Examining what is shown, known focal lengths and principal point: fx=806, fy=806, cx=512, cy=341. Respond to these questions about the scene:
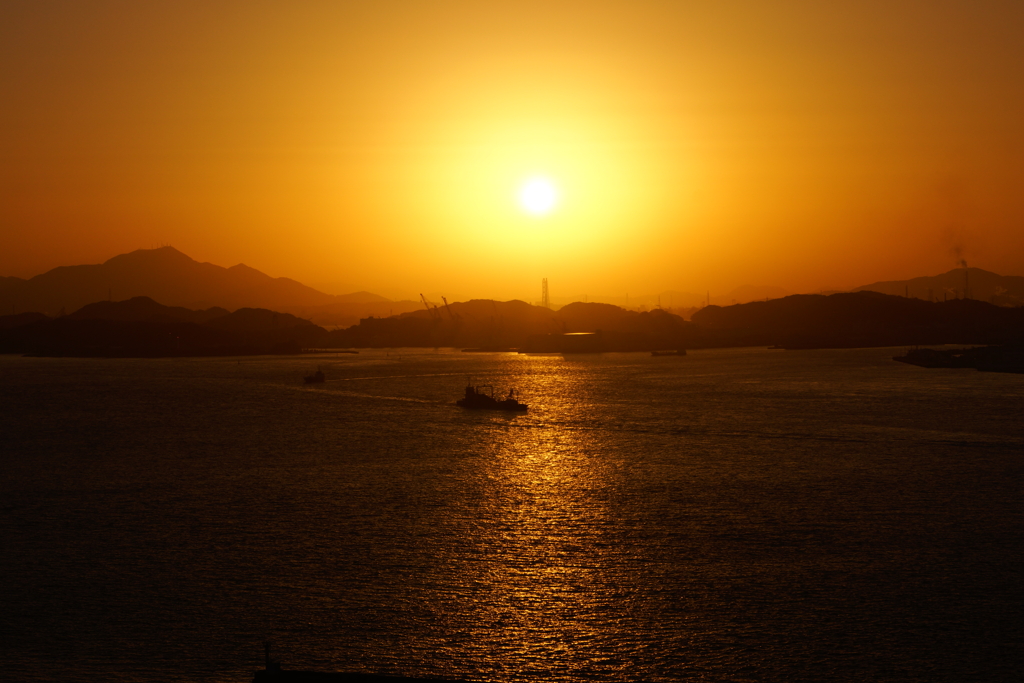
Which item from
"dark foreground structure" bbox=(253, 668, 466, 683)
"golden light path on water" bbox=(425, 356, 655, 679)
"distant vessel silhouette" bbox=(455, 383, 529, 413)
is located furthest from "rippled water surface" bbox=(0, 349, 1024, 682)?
"distant vessel silhouette" bbox=(455, 383, 529, 413)

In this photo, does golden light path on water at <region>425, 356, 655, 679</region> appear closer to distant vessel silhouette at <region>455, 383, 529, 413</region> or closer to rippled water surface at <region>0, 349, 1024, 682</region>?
rippled water surface at <region>0, 349, 1024, 682</region>

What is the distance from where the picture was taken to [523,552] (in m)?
23.6

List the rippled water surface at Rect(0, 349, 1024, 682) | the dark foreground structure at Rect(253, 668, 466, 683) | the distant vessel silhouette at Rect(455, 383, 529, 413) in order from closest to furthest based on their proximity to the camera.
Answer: the dark foreground structure at Rect(253, 668, 466, 683) → the rippled water surface at Rect(0, 349, 1024, 682) → the distant vessel silhouette at Rect(455, 383, 529, 413)

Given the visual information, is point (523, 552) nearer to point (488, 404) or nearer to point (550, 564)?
point (550, 564)

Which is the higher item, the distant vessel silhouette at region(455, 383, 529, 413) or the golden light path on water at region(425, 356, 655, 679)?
the distant vessel silhouette at region(455, 383, 529, 413)

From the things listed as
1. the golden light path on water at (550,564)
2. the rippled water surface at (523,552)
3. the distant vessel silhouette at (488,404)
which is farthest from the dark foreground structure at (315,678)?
the distant vessel silhouette at (488,404)

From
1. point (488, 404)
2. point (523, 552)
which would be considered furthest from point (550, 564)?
point (488, 404)

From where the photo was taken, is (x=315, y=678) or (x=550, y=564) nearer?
(x=315, y=678)

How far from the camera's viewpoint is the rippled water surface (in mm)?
16281

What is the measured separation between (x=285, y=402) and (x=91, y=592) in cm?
6262

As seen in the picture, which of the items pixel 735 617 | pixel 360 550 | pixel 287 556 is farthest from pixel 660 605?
pixel 287 556

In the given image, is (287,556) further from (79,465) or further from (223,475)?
(79,465)

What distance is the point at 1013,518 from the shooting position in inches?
1094

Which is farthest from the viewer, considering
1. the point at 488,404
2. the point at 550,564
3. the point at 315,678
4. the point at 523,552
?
the point at 488,404
